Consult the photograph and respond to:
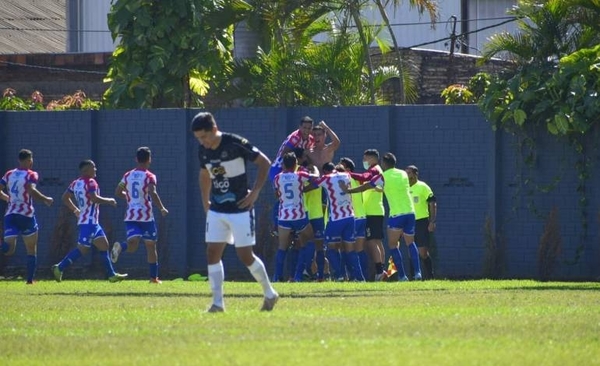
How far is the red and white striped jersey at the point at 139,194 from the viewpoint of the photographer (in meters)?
20.2

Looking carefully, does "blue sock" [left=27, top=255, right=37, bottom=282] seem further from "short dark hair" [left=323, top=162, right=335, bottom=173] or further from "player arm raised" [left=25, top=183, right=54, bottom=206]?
"short dark hair" [left=323, top=162, right=335, bottom=173]

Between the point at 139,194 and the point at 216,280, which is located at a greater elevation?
the point at 139,194

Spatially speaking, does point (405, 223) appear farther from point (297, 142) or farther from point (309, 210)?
point (297, 142)

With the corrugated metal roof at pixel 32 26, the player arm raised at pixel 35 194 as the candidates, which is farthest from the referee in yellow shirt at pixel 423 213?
the corrugated metal roof at pixel 32 26

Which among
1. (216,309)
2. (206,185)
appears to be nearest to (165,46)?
(206,185)

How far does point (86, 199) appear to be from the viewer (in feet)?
66.9

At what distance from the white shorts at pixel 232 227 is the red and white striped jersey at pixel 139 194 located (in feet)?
24.5

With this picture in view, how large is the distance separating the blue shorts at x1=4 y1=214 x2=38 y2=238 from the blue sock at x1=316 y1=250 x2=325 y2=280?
4518mm

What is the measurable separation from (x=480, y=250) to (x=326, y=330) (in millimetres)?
11555

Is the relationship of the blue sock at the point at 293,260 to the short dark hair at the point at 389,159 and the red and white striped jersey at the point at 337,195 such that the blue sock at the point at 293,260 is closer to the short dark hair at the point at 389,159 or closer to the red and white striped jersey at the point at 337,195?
the red and white striped jersey at the point at 337,195

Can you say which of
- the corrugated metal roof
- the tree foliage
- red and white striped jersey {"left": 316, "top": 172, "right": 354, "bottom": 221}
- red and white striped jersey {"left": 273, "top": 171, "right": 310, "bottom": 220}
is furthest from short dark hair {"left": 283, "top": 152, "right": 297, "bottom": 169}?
the corrugated metal roof

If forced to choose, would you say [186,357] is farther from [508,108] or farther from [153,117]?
[153,117]

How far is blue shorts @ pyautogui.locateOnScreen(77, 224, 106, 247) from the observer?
20.4 metres

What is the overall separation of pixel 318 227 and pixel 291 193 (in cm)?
102
